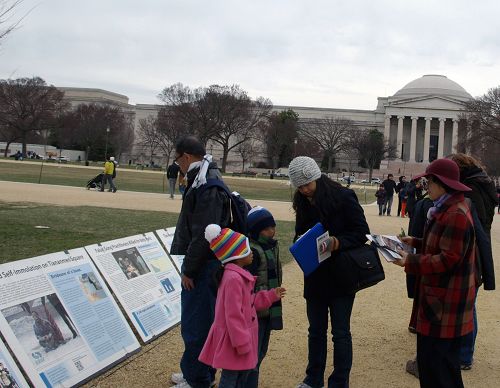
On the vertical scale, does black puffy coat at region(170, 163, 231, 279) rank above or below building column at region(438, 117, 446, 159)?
below

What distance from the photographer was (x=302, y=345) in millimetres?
→ 5168

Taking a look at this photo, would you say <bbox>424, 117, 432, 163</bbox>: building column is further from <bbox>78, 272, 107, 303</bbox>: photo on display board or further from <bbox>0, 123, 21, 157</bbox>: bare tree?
<bbox>78, 272, 107, 303</bbox>: photo on display board

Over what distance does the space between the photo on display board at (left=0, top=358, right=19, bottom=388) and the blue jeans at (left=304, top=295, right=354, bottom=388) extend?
2.09m

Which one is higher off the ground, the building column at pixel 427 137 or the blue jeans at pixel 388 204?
the building column at pixel 427 137

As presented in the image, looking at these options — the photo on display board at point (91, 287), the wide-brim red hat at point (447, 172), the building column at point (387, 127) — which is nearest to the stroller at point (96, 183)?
the photo on display board at point (91, 287)

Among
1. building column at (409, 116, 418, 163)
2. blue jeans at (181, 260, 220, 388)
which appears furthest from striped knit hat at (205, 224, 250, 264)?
building column at (409, 116, 418, 163)

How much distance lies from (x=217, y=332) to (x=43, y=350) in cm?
134

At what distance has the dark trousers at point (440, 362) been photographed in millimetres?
3338

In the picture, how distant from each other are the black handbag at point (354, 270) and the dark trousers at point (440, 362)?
0.56 metres

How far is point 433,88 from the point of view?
4031 inches

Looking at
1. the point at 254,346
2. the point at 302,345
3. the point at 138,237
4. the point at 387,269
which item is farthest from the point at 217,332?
the point at 387,269

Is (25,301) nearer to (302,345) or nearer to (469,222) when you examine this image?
(302,345)

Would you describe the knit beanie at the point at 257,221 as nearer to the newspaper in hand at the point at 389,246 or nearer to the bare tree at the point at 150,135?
the newspaper in hand at the point at 389,246

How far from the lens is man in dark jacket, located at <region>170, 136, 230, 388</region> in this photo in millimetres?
3664
